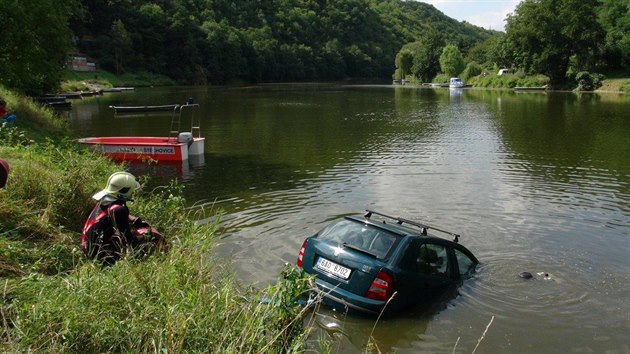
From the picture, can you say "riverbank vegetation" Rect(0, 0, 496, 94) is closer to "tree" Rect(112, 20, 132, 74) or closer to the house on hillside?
"tree" Rect(112, 20, 132, 74)

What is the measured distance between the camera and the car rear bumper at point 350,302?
25.8 feet

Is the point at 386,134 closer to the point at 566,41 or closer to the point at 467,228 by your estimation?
the point at 467,228

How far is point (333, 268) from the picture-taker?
27.0ft

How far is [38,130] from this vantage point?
2170 cm

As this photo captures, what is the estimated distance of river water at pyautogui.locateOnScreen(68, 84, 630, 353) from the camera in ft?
27.1

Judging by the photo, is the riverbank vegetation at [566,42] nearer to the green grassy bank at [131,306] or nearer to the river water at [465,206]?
the river water at [465,206]

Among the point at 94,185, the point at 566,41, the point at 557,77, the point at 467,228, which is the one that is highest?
the point at 566,41

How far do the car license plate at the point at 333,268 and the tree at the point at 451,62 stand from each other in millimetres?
128498

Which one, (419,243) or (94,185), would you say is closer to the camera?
(419,243)

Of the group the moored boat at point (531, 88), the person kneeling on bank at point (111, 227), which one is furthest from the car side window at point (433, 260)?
the moored boat at point (531, 88)

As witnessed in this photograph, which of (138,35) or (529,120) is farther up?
(138,35)

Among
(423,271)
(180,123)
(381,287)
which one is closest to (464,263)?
(423,271)

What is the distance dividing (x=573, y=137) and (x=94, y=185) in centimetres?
2915

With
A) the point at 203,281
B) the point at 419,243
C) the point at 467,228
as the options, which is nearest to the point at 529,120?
the point at 467,228
